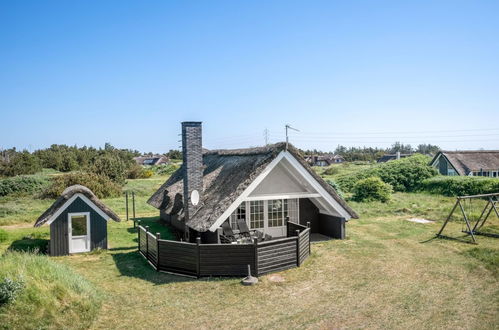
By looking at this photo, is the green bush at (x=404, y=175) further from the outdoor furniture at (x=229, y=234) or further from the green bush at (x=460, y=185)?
the outdoor furniture at (x=229, y=234)

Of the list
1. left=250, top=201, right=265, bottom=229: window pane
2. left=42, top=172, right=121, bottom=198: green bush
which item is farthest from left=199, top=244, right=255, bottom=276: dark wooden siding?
left=42, top=172, right=121, bottom=198: green bush

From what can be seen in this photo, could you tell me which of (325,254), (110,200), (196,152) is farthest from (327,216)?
(110,200)

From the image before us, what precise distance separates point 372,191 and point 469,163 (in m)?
17.8

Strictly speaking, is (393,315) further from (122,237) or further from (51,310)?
(122,237)

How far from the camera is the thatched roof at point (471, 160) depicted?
39906mm

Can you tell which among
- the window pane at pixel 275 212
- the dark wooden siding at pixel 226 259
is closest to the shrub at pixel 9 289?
the dark wooden siding at pixel 226 259

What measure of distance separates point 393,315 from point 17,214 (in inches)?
1083

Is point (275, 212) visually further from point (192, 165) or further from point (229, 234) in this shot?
point (192, 165)

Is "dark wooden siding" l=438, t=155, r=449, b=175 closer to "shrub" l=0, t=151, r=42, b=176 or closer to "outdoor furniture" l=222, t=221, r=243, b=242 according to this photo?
"outdoor furniture" l=222, t=221, r=243, b=242

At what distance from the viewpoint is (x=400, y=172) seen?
37594 millimetres

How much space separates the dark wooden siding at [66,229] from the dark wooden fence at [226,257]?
442 cm

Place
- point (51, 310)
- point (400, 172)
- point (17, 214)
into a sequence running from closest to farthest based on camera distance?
point (51, 310) → point (17, 214) → point (400, 172)

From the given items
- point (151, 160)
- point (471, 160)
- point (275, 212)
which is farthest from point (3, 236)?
point (151, 160)

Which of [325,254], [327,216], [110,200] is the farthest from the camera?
[110,200]
